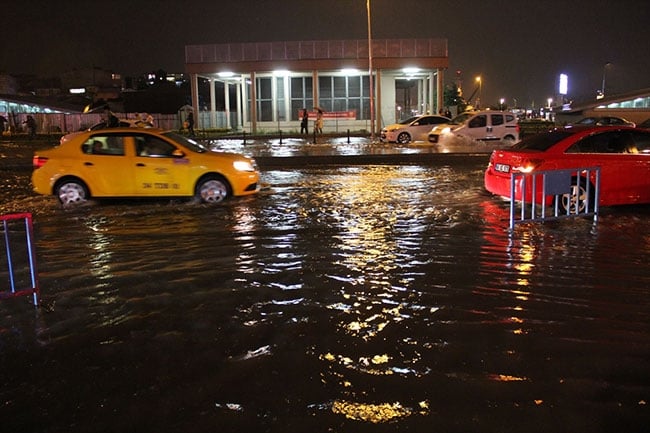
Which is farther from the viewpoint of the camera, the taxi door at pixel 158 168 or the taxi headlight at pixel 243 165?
the taxi headlight at pixel 243 165

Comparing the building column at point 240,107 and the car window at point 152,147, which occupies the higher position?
the building column at point 240,107

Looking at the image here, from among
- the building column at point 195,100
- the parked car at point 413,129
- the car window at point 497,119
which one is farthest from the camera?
the building column at point 195,100

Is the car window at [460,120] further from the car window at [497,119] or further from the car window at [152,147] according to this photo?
the car window at [152,147]

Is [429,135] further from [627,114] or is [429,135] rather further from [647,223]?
[627,114]

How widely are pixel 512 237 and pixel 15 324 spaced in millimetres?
6377

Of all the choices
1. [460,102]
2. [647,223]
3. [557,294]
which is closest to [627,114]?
[460,102]

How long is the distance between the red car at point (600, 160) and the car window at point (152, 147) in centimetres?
636

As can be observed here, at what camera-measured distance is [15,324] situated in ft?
17.7

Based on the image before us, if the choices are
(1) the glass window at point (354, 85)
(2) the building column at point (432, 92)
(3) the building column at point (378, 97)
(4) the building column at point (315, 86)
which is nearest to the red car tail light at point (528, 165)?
(3) the building column at point (378, 97)

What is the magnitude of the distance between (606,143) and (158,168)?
8189 mm

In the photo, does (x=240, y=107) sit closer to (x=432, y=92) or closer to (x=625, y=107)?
(x=432, y=92)

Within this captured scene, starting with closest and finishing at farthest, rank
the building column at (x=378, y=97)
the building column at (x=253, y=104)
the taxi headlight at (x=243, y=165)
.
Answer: the taxi headlight at (x=243, y=165) → the building column at (x=378, y=97) → the building column at (x=253, y=104)

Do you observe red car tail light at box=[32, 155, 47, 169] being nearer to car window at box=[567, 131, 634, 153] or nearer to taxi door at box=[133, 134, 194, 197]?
taxi door at box=[133, 134, 194, 197]

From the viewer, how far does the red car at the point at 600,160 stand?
10094 mm
